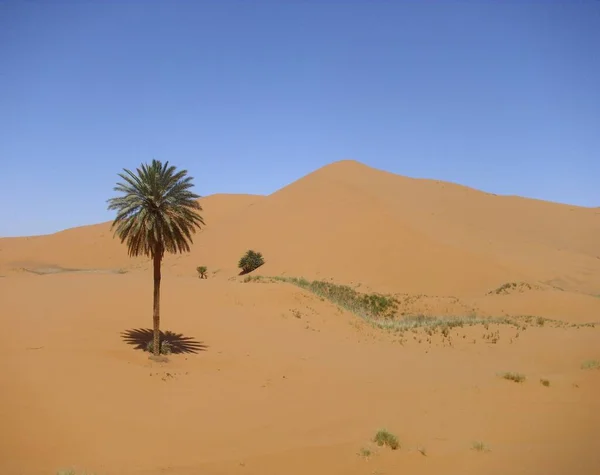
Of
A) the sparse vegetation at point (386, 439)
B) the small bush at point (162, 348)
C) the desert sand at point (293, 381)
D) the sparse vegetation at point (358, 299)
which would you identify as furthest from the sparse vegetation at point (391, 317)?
the sparse vegetation at point (386, 439)

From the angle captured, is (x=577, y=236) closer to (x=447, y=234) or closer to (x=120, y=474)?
(x=447, y=234)

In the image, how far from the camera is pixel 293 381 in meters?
14.0

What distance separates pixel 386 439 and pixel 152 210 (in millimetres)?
9544

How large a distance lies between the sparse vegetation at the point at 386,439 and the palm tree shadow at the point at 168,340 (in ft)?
28.0

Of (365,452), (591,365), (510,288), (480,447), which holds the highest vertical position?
(510,288)

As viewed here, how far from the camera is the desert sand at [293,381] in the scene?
8.02m

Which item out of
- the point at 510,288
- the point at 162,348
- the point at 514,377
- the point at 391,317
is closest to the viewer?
the point at 514,377

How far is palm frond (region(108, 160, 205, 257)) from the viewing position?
13977 mm

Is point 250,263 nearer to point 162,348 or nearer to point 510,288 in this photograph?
point 510,288

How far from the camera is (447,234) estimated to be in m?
50.2

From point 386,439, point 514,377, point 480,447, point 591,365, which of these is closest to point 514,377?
point 514,377

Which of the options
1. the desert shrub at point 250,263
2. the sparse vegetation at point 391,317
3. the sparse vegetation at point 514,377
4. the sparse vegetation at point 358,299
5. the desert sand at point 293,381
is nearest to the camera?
the desert sand at point 293,381

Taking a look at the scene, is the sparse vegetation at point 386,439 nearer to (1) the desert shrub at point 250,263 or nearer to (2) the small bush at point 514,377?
(2) the small bush at point 514,377

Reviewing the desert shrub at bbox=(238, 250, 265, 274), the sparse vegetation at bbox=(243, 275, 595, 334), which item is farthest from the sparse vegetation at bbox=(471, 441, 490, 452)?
the desert shrub at bbox=(238, 250, 265, 274)
